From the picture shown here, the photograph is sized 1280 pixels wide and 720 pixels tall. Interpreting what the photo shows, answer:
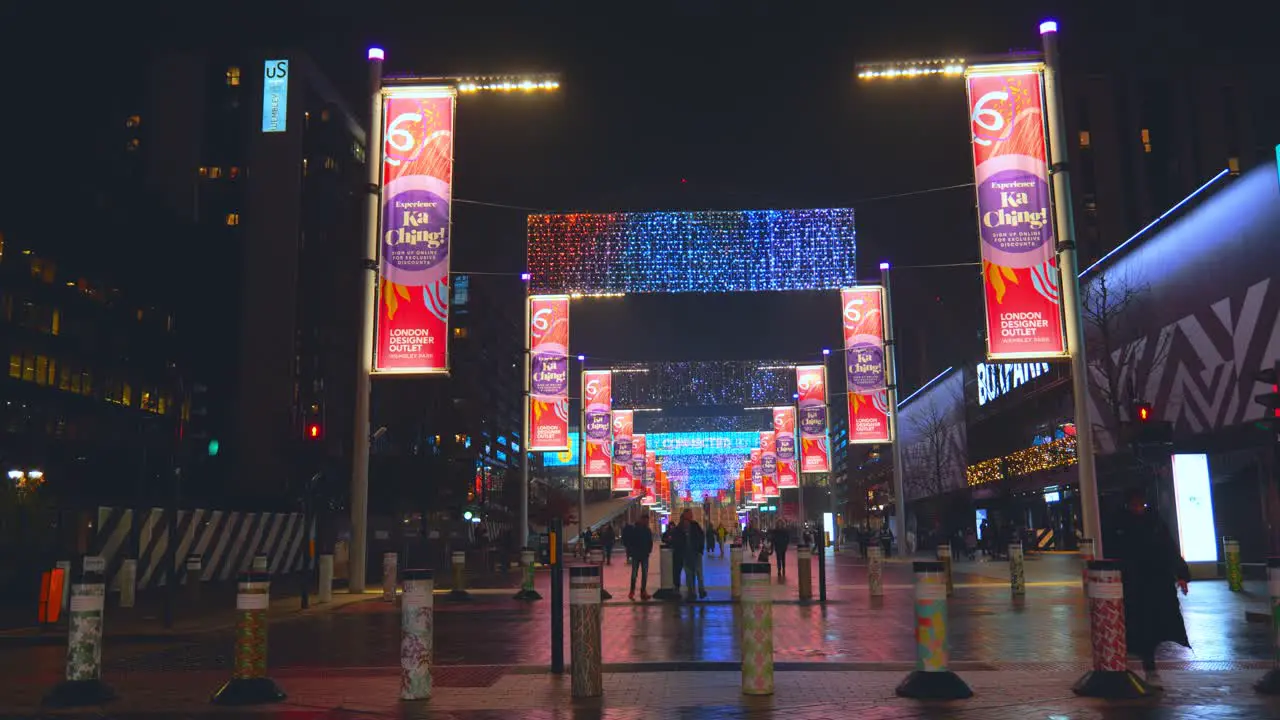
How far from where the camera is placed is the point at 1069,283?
20.5 meters

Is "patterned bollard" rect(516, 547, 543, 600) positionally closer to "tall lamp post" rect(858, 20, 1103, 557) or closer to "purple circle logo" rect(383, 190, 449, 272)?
"purple circle logo" rect(383, 190, 449, 272)

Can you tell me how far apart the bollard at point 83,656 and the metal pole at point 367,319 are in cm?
1402

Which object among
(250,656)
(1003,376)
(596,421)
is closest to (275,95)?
(596,421)

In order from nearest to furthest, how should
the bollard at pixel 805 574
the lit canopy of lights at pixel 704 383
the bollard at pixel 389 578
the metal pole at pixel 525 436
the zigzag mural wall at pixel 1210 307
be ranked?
the bollard at pixel 805 574, the bollard at pixel 389 578, the zigzag mural wall at pixel 1210 307, the metal pole at pixel 525 436, the lit canopy of lights at pixel 704 383

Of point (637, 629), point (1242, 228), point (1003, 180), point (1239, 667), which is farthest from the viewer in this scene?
point (1242, 228)

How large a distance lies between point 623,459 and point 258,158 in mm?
46213

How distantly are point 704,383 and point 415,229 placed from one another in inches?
2036

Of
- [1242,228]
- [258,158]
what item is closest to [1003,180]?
[1242,228]

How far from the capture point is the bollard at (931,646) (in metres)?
9.08

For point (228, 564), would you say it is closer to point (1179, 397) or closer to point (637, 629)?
point (637, 629)

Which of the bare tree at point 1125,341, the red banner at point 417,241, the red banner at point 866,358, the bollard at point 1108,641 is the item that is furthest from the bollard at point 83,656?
the bare tree at point 1125,341

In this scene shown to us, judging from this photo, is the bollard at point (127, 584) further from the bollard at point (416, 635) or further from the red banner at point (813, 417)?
the red banner at point (813, 417)

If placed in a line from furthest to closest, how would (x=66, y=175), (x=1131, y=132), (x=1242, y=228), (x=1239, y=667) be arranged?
(x=1131, y=132), (x=66, y=175), (x=1242, y=228), (x=1239, y=667)

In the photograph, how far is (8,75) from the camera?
64188 millimetres
